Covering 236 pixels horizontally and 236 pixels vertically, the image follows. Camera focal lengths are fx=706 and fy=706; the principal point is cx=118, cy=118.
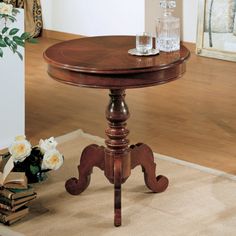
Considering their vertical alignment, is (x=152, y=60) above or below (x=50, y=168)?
above

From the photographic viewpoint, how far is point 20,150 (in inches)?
131

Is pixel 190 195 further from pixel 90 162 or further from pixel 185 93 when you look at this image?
pixel 185 93

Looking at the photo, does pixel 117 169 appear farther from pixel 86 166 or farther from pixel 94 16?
pixel 94 16

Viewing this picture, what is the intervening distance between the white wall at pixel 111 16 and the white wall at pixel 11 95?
8.06ft

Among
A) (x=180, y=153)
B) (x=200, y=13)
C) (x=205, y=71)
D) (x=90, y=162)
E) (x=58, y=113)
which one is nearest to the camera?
(x=90, y=162)

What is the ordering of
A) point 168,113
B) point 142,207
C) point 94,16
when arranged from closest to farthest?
point 142,207, point 168,113, point 94,16

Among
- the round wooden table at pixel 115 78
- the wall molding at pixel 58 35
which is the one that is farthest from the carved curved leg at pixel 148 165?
the wall molding at pixel 58 35

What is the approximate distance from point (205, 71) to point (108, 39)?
2.45 meters

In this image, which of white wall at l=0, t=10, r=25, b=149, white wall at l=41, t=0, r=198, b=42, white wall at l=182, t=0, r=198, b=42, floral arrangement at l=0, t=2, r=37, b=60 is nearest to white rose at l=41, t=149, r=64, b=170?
floral arrangement at l=0, t=2, r=37, b=60

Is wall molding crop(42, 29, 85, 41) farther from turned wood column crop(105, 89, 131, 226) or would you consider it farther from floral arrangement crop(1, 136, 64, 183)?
turned wood column crop(105, 89, 131, 226)

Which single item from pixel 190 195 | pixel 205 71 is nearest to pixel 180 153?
pixel 190 195

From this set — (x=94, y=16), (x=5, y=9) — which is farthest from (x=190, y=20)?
(x=5, y=9)

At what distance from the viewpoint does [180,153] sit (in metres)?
3.96

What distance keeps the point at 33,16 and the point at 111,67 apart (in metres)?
4.40
